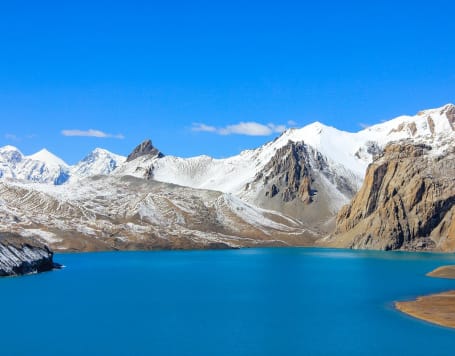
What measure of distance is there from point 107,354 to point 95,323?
1798 cm

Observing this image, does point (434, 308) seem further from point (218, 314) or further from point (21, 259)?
point (21, 259)

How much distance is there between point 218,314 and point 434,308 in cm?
2729

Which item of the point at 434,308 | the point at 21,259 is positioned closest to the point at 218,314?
the point at 434,308

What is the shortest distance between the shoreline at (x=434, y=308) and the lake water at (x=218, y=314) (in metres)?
1.98

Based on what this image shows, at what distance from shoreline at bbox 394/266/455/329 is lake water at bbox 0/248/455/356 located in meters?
1.98

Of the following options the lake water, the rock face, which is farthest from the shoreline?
the rock face

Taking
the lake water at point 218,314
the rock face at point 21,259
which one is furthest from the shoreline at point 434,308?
the rock face at point 21,259

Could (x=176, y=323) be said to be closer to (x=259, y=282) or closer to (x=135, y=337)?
(x=135, y=337)

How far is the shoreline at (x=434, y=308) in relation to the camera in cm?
8162

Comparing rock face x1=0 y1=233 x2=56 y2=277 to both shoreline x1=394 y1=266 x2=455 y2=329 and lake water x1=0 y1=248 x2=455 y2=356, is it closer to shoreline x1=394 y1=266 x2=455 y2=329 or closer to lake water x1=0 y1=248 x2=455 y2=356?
lake water x1=0 y1=248 x2=455 y2=356

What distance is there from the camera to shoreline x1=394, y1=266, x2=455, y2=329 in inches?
3214

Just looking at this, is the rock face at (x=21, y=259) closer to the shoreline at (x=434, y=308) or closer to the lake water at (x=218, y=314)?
the lake water at (x=218, y=314)

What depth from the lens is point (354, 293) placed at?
11006 cm

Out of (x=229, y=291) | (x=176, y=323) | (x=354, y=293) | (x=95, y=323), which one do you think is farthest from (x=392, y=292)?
(x=95, y=323)
